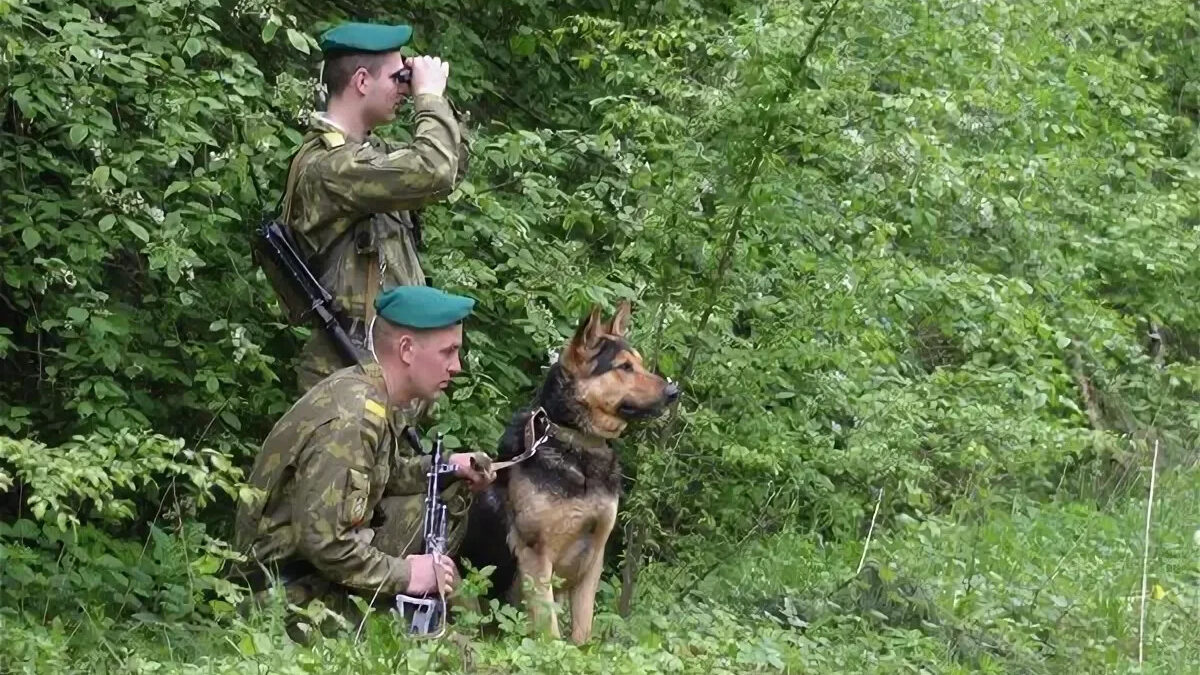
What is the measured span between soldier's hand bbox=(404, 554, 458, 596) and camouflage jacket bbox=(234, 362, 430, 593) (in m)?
0.03

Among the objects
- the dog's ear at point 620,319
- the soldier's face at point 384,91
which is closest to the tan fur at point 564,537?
the dog's ear at point 620,319

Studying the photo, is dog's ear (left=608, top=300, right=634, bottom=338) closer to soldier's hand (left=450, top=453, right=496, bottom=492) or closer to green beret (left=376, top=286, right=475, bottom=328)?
soldier's hand (left=450, top=453, right=496, bottom=492)

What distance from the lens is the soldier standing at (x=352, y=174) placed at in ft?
21.1

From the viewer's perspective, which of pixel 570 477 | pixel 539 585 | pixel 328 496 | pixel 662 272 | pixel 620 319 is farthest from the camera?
pixel 662 272

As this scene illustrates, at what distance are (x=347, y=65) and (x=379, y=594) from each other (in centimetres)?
200

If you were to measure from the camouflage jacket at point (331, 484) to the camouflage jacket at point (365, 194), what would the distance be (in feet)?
2.42

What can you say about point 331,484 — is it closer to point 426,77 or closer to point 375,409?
point 375,409

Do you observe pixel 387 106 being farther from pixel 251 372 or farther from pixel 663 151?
Answer: pixel 251 372

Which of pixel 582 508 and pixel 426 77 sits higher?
pixel 426 77

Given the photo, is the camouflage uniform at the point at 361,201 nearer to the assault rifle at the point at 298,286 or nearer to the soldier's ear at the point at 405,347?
the assault rifle at the point at 298,286

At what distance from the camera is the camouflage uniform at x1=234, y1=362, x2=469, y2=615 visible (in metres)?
5.69

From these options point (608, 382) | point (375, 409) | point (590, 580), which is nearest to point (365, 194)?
point (375, 409)

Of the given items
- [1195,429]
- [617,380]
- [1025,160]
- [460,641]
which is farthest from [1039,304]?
A: [460,641]

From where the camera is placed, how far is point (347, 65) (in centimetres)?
664
